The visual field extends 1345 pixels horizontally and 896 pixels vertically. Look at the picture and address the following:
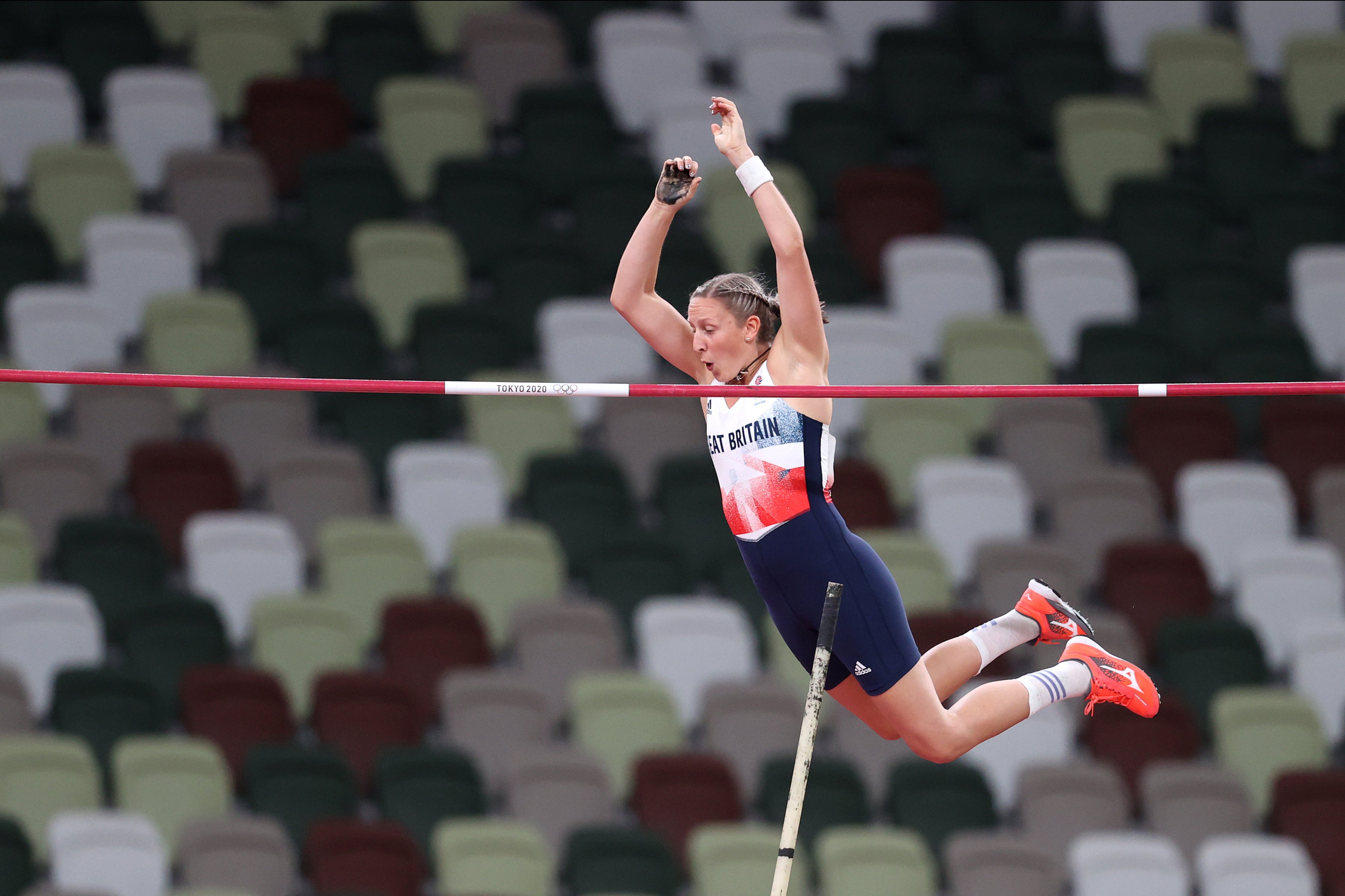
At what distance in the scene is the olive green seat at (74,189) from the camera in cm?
1118

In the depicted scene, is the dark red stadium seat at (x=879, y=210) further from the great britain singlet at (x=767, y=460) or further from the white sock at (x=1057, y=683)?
the great britain singlet at (x=767, y=460)

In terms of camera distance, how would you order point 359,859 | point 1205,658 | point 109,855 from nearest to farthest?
point 109,855, point 359,859, point 1205,658

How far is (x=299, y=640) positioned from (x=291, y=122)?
3509 millimetres

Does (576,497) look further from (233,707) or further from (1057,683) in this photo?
(1057,683)

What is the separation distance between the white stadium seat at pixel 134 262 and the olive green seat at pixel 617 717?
3317 mm

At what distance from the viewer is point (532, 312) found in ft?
37.2

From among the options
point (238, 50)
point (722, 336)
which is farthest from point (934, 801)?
point (238, 50)

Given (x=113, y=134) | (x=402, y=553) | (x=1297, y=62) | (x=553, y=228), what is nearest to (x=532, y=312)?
(x=553, y=228)

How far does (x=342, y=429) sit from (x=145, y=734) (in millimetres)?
2136

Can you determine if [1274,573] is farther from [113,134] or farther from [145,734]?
[113,134]

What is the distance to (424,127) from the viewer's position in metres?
11.9

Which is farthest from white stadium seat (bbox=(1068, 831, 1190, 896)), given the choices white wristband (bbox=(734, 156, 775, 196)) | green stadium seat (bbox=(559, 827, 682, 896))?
white wristband (bbox=(734, 156, 775, 196))

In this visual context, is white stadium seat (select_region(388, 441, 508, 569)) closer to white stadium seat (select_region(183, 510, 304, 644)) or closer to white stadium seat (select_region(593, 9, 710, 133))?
white stadium seat (select_region(183, 510, 304, 644))

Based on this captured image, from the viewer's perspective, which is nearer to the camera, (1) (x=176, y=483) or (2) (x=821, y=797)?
(2) (x=821, y=797)
